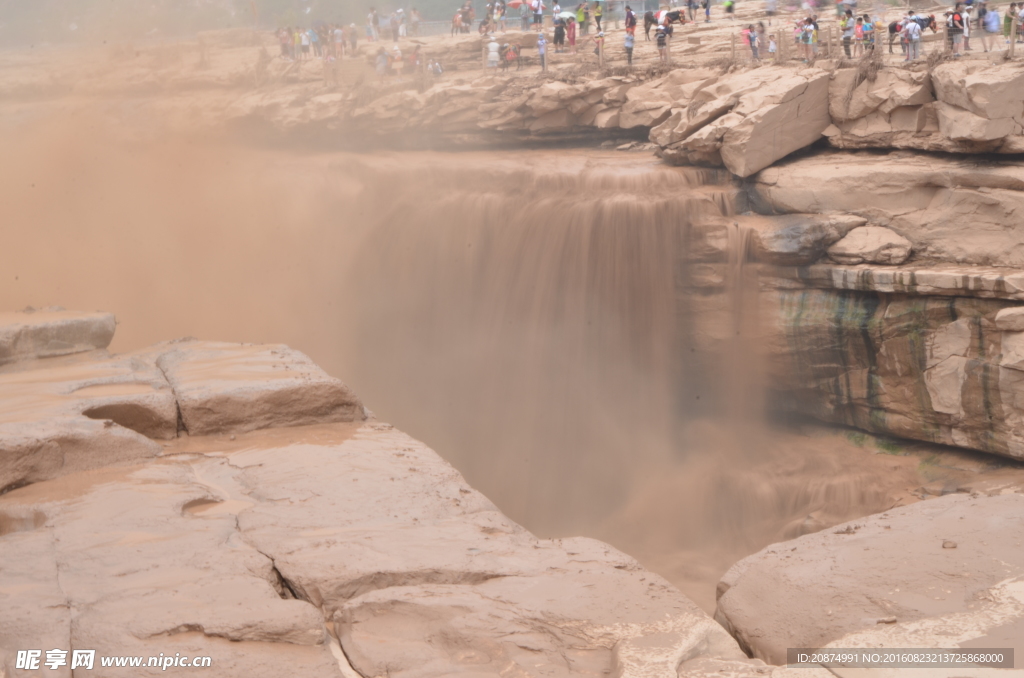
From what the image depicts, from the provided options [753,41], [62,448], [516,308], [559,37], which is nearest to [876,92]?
[753,41]

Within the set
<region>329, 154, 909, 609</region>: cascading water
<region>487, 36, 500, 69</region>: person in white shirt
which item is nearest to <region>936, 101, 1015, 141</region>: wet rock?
<region>329, 154, 909, 609</region>: cascading water

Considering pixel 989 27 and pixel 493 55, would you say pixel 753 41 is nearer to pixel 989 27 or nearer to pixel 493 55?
pixel 989 27

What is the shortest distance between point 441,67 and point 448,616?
1672 cm

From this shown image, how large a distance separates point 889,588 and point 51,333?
21.0ft

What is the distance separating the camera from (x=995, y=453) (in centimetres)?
979

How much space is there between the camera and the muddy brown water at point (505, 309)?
1067 centimetres

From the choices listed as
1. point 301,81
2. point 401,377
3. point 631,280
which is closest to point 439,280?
point 401,377

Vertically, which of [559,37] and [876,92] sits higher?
[559,37]

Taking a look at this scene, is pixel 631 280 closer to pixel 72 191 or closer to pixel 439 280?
pixel 439 280

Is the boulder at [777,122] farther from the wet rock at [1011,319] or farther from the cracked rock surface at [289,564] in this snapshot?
the cracked rock surface at [289,564]

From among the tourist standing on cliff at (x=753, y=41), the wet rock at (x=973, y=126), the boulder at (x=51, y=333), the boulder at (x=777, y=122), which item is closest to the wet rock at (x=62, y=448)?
the boulder at (x=51, y=333)

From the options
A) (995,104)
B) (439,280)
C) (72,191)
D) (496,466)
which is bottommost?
(496,466)

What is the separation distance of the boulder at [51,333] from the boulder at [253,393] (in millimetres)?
827

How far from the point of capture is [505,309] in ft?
39.7
